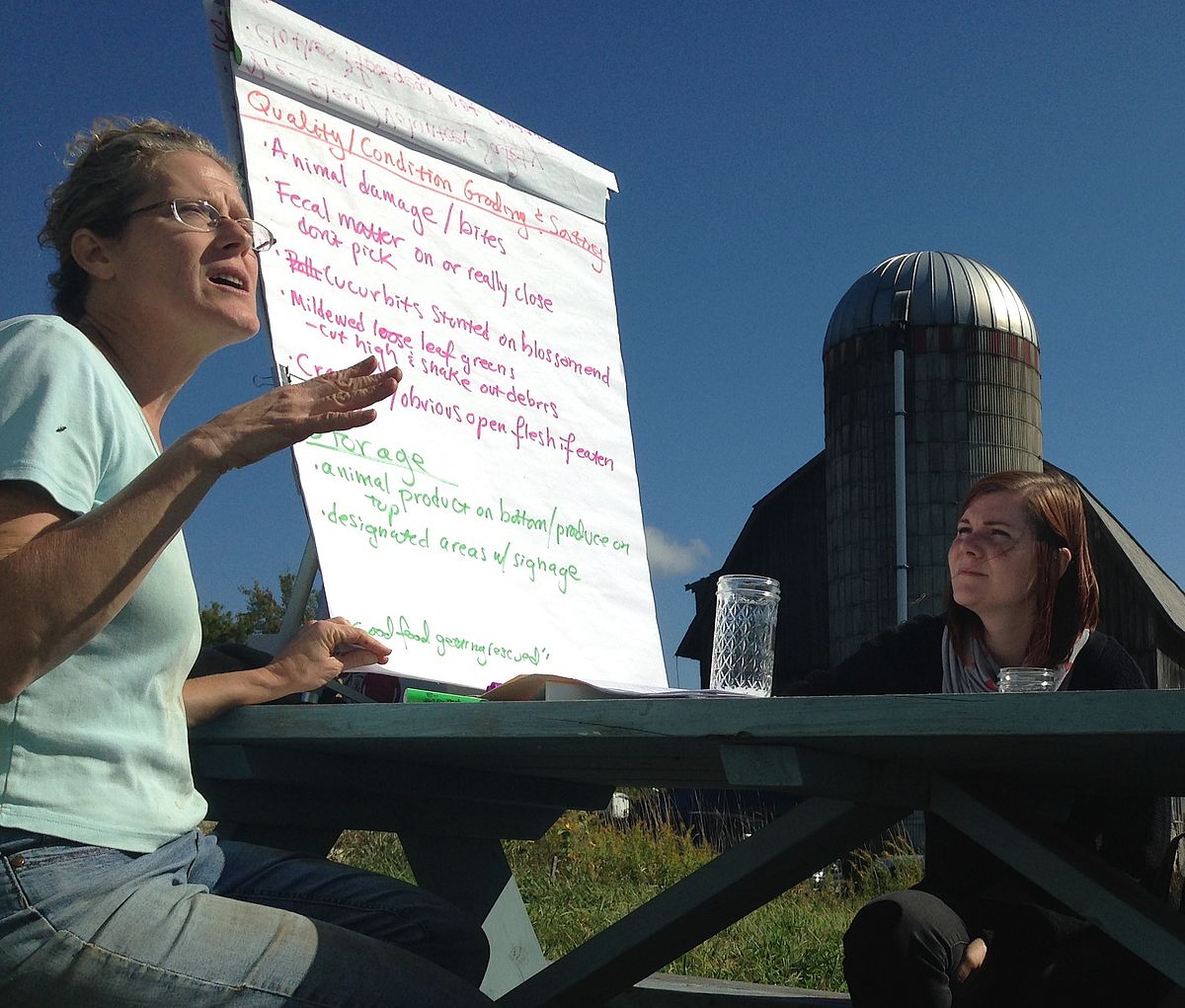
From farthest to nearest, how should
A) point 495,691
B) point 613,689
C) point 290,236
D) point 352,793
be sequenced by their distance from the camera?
point 290,236 < point 352,793 < point 495,691 < point 613,689

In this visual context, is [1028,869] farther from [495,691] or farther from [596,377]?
[596,377]

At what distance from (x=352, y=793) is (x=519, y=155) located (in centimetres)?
147

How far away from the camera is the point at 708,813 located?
10875 millimetres

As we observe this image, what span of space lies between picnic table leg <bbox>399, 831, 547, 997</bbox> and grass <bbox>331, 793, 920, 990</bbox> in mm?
1911

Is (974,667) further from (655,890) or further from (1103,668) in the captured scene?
(655,890)

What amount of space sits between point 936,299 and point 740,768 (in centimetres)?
1329

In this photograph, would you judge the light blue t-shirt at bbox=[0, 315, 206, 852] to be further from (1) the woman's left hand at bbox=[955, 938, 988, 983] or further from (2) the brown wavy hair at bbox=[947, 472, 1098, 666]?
(2) the brown wavy hair at bbox=[947, 472, 1098, 666]

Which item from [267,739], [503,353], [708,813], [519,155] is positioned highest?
[519,155]

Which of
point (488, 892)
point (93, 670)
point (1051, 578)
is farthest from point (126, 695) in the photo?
point (1051, 578)

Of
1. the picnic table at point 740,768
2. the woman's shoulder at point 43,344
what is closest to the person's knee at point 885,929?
the picnic table at point 740,768

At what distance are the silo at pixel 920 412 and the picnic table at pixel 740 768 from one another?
11.9m

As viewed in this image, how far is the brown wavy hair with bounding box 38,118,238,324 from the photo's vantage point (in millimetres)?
1570

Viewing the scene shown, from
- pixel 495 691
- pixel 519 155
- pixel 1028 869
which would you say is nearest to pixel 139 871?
pixel 495 691

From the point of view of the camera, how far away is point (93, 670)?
4.25 ft
